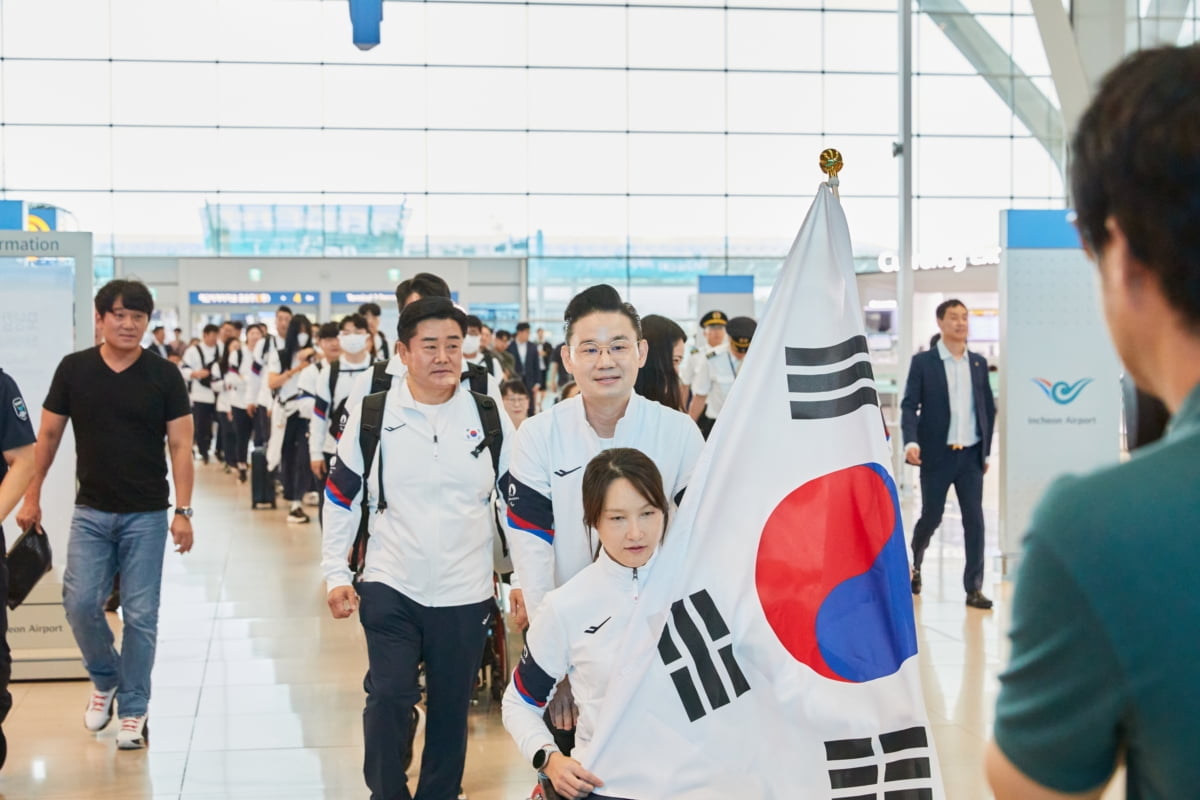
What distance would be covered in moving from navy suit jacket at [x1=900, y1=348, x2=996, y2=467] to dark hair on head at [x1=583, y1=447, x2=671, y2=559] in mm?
4943

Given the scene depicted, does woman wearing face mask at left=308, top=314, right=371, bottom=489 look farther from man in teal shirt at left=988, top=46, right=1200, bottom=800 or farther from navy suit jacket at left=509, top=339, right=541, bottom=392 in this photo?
navy suit jacket at left=509, top=339, right=541, bottom=392

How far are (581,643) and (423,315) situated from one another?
56.1 inches

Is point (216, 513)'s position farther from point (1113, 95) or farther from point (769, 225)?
point (769, 225)

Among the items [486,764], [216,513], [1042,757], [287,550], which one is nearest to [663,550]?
[1042,757]

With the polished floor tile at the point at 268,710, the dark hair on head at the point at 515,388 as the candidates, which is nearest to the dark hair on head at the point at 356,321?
the dark hair on head at the point at 515,388

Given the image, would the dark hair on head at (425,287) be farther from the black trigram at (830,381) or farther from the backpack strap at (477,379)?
the black trigram at (830,381)

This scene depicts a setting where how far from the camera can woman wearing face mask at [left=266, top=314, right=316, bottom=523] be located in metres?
11.1

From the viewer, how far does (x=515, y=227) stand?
81.0ft

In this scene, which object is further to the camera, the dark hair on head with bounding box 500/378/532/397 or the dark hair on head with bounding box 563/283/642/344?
the dark hair on head with bounding box 500/378/532/397

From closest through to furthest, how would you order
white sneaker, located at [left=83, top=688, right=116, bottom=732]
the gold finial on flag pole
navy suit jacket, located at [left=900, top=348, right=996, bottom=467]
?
1. the gold finial on flag pole
2. white sneaker, located at [left=83, top=688, right=116, bottom=732]
3. navy suit jacket, located at [left=900, top=348, right=996, bottom=467]

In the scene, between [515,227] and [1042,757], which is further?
[515,227]

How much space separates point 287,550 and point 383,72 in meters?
15.9

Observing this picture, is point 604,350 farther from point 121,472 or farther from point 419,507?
point 121,472

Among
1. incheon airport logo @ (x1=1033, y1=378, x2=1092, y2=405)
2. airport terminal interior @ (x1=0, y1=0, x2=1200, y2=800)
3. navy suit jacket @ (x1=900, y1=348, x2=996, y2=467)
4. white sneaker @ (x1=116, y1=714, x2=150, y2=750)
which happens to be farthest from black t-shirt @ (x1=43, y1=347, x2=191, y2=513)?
airport terminal interior @ (x1=0, y1=0, x2=1200, y2=800)
